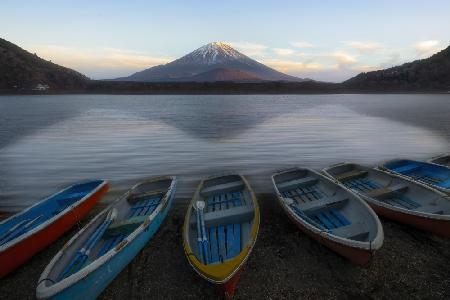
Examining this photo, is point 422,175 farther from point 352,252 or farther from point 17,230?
point 17,230

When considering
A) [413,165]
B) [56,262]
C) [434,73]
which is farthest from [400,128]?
[434,73]

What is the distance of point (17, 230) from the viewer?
34.0 ft

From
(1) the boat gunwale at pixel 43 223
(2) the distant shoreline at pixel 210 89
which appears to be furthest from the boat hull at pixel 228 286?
(2) the distant shoreline at pixel 210 89

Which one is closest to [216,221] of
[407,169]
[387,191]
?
[387,191]

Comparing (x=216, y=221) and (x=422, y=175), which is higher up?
(x=216, y=221)

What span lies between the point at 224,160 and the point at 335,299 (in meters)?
15.0

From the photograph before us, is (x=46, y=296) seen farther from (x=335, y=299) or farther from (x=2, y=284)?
(x=335, y=299)

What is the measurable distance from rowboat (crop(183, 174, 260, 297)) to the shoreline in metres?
0.82

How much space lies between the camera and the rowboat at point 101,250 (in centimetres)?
702

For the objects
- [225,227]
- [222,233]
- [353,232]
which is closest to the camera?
[353,232]

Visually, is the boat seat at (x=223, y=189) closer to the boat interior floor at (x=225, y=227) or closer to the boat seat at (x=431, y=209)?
the boat interior floor at (x=225, y=227)

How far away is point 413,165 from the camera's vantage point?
1639cm

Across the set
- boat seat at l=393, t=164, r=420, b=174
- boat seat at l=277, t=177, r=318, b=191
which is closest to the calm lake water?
boat seat at l=277, t=177, r=318, b=191

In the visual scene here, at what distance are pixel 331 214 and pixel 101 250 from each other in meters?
7.91
